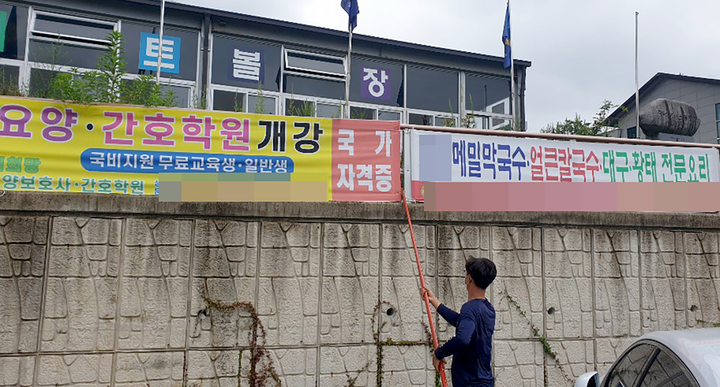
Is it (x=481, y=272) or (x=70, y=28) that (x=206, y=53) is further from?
(x=481, y=272)

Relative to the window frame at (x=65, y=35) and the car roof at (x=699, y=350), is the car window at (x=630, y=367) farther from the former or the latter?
the window frame at (x=65, y=35)

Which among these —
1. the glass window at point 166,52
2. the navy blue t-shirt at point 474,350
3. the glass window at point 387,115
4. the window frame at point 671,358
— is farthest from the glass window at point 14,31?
the window frame at point 671,358

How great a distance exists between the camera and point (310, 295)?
4.92 meters

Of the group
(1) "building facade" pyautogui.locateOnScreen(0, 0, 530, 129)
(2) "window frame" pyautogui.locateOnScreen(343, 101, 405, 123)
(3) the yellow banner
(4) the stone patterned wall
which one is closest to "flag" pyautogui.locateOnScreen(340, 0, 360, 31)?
(1) "building facade" pyautogui.locateOnScreen(0, 0, 530, 129)

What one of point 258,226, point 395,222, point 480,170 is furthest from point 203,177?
point 480,170

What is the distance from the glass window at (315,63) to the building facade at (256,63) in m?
0.02

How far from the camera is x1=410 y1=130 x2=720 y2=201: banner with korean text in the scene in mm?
5398

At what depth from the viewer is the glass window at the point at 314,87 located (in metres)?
10.6

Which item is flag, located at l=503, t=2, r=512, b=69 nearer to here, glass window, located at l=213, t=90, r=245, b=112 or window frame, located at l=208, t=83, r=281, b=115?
window frame, located at l=208, t=83, r=281, b=115

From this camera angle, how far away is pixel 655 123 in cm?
818

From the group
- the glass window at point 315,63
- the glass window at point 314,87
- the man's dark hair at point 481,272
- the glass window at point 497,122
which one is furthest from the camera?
the glass window at point 497,122

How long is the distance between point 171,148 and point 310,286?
1.95 metres

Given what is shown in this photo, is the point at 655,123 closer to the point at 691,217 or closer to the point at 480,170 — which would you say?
the point at 691,217

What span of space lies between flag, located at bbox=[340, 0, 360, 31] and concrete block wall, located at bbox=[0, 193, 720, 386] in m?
4.87
